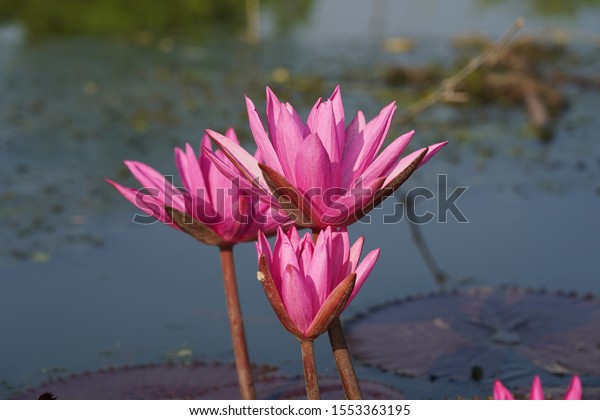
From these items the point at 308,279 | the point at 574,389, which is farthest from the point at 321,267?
the point at 574,389

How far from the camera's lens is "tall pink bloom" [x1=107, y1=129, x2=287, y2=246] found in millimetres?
1769

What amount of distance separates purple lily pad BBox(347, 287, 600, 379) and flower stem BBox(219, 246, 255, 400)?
78 centimetres

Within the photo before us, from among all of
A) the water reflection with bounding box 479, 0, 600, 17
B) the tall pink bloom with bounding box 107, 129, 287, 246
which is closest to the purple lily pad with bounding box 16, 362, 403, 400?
the tall pink bloom with bounding box 107, 129, 287, 246

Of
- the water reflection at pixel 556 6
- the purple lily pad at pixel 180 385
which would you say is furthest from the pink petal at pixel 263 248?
the water reflection at pixel 556 6

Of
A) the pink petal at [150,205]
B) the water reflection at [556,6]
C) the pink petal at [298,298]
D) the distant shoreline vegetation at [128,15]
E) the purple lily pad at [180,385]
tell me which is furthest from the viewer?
the water reflection at [556,6]

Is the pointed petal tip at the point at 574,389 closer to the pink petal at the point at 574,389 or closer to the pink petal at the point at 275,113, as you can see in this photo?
the pink petal at the point at 574,389

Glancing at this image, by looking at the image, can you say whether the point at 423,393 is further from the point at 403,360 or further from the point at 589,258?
the point at 589,258

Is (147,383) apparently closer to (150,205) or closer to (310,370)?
(150,205)

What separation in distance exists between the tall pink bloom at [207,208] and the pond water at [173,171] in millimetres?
910

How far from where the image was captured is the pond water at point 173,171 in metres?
3.13

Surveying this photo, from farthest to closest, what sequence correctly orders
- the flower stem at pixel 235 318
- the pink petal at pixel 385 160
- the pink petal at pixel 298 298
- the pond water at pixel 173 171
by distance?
the pond water at pixel 173 171
the flower stem at pixel 235 318
the pink petal at pixel 385 160
the pink petal at pixel 298 298

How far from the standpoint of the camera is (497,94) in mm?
6855

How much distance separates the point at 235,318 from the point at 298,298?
0.58 m
